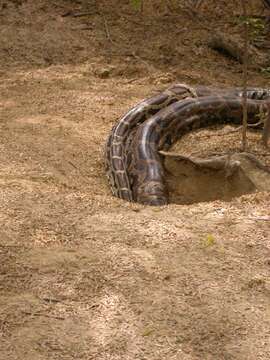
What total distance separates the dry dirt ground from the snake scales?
0.58 ft

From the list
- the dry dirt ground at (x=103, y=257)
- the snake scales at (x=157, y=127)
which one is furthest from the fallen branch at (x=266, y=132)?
the snake scales at (x=157, y=127)

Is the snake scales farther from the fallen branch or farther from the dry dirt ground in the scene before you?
the fallen branch

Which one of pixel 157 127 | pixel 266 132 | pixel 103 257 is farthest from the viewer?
pixel 157 127

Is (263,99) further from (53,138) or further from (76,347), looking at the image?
(76,347)

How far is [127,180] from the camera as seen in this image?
6855mm

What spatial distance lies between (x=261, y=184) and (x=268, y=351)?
260 cm

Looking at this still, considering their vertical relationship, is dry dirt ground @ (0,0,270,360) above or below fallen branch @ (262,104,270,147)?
above

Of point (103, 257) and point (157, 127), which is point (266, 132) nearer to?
point (157, 127)

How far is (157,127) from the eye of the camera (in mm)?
7504

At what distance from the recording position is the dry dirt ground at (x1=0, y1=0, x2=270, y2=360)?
3594 mm

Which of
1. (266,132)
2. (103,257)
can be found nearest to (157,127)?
(266,132)

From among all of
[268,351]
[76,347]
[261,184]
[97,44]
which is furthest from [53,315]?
[97,44]

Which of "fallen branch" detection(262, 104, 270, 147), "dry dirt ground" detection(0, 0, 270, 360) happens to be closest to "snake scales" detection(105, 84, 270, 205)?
"dry dirt ground" detection(0, 0, 270, 360)

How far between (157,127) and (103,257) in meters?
3.39
